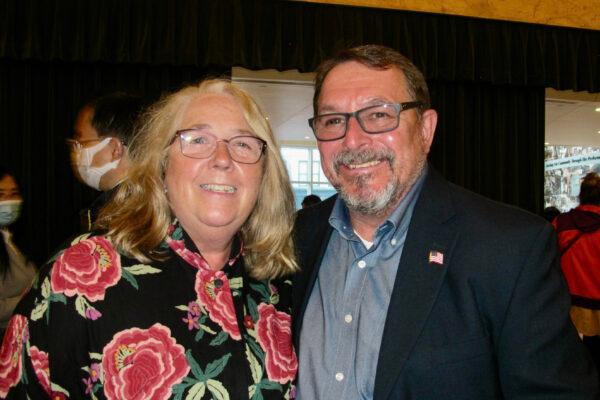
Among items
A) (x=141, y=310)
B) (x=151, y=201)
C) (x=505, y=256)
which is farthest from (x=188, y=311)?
(x=505, y=256)

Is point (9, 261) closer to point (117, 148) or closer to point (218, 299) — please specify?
point (117, 148)

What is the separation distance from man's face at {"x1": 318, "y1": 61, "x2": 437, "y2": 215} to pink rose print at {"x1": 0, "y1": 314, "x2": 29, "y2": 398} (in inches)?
40.4

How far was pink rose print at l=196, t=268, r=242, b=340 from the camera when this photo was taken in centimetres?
150

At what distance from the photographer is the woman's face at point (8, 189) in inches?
122

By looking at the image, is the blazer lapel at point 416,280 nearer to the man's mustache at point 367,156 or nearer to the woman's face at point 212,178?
the man's mustache at point 367,156

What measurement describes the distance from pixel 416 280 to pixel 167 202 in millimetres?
774

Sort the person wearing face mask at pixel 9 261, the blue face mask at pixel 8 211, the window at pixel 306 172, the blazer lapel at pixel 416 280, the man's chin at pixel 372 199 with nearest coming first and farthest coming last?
the blazer lapel at pixel 416 280 → the man's chin at pixel 372 199 → the person wearing face mask at pixel 9 261 → the blue face mask at pixel 8 211 → the window at pixel 306 172

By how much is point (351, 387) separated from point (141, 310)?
627 millimetres

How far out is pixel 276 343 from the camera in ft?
5.36

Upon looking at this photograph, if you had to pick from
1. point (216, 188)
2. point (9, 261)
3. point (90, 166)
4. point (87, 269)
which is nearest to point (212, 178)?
point (216, 188)

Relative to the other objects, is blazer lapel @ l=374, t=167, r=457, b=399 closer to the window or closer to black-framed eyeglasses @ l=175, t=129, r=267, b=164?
black-framed eyeglasses @ l=175, t=129, r=267, b=164

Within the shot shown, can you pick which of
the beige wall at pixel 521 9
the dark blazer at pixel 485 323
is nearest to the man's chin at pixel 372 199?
the dark blazer at pixel 485 323

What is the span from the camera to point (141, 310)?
1410 mm

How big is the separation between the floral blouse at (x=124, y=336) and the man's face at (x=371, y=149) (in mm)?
576
